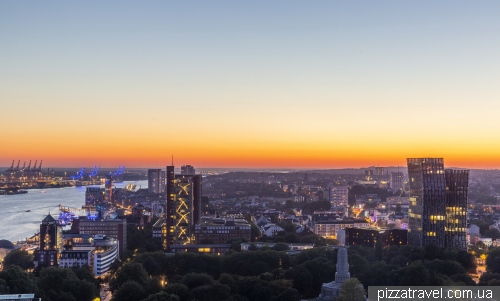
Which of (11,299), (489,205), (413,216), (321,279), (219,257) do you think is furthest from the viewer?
(489,205)

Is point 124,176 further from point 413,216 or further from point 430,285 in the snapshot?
point 430,285

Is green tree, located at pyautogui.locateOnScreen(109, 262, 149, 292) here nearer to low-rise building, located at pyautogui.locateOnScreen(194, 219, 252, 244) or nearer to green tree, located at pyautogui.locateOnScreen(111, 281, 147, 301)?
green tree, located at pyautogui.locateOnScreen(111, 281, 147, 301)

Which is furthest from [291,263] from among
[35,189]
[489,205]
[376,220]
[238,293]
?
[35,189]

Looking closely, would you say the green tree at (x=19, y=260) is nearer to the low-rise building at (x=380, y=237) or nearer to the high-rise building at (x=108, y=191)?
the low-rise building at (x=380, y=237)

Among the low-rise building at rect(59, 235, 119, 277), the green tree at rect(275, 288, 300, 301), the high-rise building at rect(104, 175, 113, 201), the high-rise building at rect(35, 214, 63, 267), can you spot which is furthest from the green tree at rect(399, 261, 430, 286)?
the high-rise building at rect(104, 175, 113, 201)

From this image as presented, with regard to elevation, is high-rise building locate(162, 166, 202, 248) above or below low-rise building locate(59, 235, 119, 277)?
above

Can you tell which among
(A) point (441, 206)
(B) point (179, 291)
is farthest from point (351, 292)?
(A) point (441, 206)

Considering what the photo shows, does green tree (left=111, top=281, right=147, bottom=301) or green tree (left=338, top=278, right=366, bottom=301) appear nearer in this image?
green tree (left=338, top=278, right=366, bottom=301)

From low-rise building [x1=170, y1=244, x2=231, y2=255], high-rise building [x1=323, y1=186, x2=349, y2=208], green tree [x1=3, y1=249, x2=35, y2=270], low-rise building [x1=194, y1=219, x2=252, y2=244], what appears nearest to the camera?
green tree [x1=3, y1=249, x2=35, y2=270]

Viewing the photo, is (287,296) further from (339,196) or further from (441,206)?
(339,196)
